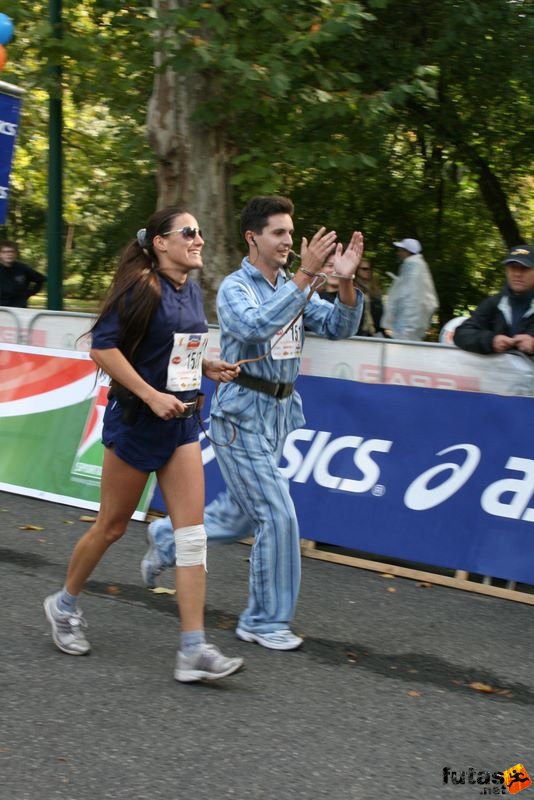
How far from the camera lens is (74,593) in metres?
4.97

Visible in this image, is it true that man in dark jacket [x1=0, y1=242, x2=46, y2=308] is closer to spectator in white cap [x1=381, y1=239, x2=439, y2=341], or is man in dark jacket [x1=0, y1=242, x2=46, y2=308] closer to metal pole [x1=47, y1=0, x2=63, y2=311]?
metal pole [x1=47, y1=0, x2=63, y2=311]

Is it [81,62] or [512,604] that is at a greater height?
[81,62]

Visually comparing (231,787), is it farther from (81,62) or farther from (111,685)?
(81,62)

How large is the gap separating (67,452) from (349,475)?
2.29 m

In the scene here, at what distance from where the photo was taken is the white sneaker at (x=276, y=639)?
206 inches

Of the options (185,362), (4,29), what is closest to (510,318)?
(185,362)

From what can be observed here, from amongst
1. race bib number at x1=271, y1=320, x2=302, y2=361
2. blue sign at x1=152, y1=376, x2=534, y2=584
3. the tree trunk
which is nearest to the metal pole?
the tree trunk

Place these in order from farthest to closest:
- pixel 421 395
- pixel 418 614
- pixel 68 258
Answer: pixel 68 258 < pixel 421 395 < pixel 418 614

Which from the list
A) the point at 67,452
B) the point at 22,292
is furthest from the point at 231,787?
the point at 22,292

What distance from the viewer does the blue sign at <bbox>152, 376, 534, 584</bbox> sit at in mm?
6383

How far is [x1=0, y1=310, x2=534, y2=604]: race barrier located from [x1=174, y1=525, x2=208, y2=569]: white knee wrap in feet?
7.33

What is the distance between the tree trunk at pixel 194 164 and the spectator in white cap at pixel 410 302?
229 centimetres

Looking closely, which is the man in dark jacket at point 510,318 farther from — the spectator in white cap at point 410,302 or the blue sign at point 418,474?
the spectator in white cap at point 410,302

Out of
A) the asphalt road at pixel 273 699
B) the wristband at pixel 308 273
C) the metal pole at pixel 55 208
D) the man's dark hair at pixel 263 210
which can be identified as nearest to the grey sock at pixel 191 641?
the asphalt road at pixel 273 699
